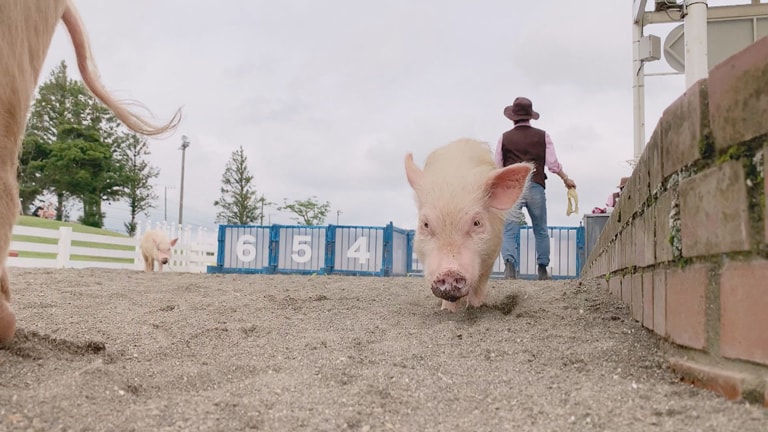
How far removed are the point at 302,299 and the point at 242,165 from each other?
54323 millimetres

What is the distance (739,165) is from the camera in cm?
142

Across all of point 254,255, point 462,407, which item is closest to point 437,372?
point 462,407

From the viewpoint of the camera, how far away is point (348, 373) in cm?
194

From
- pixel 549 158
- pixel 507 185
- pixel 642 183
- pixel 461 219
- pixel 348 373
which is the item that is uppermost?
pixel 549 158

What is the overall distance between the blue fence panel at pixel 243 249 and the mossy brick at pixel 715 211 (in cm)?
1286

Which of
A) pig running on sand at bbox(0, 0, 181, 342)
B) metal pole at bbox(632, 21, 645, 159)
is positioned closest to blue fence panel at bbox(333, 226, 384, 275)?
metal pole at bbox(632, 21, 645, 159)

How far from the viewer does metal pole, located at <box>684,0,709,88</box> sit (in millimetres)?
4238

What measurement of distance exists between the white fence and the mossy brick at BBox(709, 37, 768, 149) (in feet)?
30.6

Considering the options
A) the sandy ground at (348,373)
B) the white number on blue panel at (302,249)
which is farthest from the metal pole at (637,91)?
the white number on blue panel at (302,249)

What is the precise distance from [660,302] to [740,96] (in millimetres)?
803

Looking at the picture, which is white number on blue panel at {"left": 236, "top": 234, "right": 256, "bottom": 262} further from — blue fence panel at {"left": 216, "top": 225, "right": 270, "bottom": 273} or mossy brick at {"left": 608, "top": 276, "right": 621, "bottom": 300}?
mossy brick at {"left": 608, "top": 276, "right": 621, "bottom": 300}

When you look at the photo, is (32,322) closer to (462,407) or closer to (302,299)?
(302,299)

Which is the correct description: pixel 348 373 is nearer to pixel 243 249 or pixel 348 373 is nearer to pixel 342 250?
pixel 342 250

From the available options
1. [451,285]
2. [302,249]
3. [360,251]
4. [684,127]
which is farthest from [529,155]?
[302,249]
